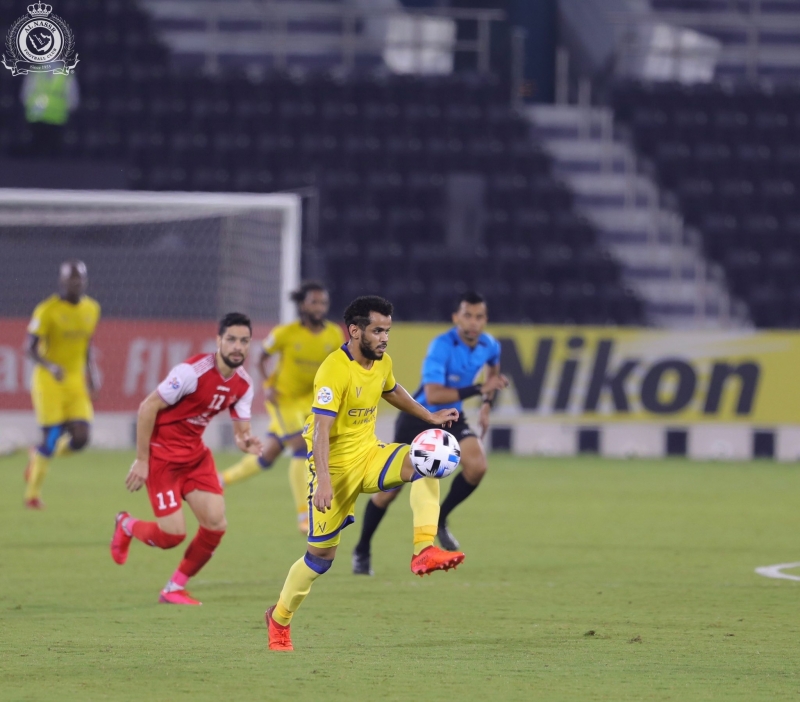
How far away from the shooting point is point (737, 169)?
2497cm

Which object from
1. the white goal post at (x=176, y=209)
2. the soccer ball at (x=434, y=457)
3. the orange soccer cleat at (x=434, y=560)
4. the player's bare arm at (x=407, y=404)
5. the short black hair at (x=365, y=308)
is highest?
the white goal post at (x=176, y=209)

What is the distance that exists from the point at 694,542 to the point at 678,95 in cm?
1560

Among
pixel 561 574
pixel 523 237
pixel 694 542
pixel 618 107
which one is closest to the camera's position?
pixel 561 574

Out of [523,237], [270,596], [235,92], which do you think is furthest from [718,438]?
[270,596]

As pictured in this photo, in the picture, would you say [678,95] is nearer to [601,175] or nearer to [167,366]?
[601,175]

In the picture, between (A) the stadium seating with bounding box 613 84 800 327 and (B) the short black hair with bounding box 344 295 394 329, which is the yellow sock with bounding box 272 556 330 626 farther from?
(A) the stadium seating with bounding box 613 84 800 327

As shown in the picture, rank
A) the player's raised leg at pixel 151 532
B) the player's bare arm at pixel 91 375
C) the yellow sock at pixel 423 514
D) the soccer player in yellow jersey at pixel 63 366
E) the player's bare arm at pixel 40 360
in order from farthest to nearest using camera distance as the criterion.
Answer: the player's bare arm at pixel 91 375 < the soccer player in yellow jersey at pixel 63 366 < the player's bare arm at pixel 40 360 < the player's raised leg at pixel 151 532 < the yellow sock at pixel 423 514

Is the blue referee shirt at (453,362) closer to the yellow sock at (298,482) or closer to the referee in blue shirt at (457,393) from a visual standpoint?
the referee in blue shirt at (457,393)

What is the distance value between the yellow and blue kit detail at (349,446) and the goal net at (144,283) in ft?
36.1

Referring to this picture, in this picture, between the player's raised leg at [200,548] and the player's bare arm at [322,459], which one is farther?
the player's raised leg at [200,548]

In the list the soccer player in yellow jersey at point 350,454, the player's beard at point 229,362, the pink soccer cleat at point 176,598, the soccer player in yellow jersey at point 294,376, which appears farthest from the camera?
the soccer player in yellow jersey at point 294,376

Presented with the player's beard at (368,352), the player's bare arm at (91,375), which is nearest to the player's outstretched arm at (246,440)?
the player's beard at (368,352)

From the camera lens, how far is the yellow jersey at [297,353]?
1248 cm

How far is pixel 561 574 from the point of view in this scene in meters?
9.69
